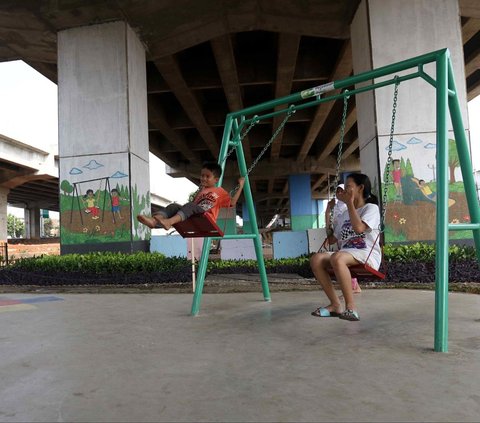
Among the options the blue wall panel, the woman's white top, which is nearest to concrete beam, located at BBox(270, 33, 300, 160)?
the blue wall panel

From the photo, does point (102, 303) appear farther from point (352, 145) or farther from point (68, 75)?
point (352, 145)

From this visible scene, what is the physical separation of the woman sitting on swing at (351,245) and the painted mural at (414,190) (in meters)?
5.37

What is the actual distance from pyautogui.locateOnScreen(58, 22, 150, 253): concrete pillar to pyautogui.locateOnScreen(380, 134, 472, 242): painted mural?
6.37 meters

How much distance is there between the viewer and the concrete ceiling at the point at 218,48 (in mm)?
10578

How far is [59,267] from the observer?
8.99 meters

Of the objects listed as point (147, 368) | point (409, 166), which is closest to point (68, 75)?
point (409, 166)

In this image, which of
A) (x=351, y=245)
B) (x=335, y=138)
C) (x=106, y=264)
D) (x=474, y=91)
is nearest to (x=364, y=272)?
(x=351, y=245)

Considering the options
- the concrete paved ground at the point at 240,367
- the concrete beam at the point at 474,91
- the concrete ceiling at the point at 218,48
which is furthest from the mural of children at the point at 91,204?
the concrete beam at the point at 474,91

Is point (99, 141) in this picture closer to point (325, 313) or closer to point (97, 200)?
point (97, 200)

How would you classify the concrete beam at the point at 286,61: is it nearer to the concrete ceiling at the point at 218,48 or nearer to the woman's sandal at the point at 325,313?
the concrete ceiling at the point at 218,48

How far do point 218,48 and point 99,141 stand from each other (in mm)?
5159

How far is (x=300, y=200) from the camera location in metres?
36.8

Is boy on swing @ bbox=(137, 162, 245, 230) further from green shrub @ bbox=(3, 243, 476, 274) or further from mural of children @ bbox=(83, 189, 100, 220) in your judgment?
mural of children @ bbox=(83, 189, 100, 220)

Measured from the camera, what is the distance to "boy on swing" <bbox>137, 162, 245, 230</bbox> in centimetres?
408
